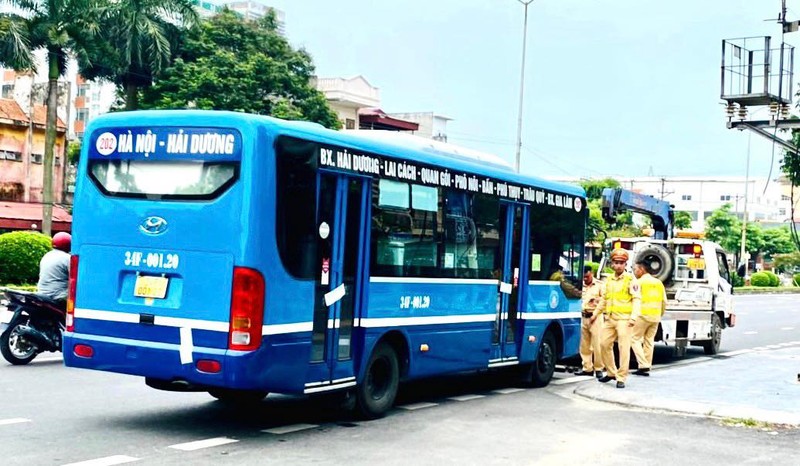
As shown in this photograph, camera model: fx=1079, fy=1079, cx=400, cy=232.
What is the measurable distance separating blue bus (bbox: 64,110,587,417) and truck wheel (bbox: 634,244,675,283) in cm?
931

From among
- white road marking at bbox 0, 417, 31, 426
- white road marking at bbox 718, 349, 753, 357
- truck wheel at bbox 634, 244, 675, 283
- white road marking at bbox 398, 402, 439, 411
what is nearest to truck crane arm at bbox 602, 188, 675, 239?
truck wheel at bbox 634, 244, 675, 283

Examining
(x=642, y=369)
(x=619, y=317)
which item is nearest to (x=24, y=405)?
(x=619, y=317)

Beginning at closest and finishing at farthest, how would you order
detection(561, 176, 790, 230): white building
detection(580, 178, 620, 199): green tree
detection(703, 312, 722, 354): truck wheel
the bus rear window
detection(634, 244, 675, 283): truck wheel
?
the bus rear window, detection(634, 244, 675, 283): truck wheel, detection(703, 312, 722, 354): truck wheel, detection(580, 178, 620, 199): green tree, detection(561, 176, 790, 230): white building

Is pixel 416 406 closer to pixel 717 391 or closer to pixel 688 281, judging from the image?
pixel 717 391

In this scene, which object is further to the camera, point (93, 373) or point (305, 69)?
point (305, 69)

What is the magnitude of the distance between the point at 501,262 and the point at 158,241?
518cm

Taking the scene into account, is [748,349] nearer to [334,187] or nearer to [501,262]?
[501,262]

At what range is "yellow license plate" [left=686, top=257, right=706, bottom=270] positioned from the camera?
20453mm

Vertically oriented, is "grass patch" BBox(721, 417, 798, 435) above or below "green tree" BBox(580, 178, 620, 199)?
below

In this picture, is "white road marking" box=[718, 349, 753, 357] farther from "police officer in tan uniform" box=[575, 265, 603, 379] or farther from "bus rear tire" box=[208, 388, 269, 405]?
"bus rear tire" box=[208, 388, 269, 405]

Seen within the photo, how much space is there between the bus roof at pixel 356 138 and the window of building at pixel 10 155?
4189 cm

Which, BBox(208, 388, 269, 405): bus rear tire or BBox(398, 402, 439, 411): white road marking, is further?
BBox(398, 402, 439, 411): white road marking

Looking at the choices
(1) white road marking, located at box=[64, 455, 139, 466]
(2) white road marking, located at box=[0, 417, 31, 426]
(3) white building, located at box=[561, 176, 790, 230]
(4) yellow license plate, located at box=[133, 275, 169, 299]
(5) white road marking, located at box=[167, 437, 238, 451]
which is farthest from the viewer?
(3) white building, located at box=[561, 176, 790, 230]

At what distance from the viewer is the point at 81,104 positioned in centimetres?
8838
